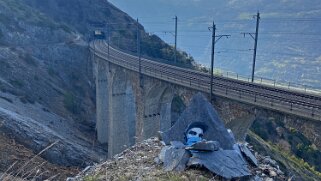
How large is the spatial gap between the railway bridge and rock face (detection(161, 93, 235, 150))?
28.3ft

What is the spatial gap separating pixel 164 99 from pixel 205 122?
22472 mm

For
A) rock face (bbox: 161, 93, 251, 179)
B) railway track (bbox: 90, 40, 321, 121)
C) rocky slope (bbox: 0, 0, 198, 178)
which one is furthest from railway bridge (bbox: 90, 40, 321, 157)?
rock face (bbox: 161, 93, 251, 179)

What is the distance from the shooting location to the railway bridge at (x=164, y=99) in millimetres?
21688

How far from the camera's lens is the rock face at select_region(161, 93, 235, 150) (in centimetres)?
1138

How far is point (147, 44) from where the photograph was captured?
8375 centimetres

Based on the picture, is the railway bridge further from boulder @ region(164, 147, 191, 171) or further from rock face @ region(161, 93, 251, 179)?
boulder @ region(164, 147, 191, 171)

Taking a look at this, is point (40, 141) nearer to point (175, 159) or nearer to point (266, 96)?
point (266, 96)

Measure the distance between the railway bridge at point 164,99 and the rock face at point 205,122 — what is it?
863cm

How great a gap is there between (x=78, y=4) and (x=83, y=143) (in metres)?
63.1

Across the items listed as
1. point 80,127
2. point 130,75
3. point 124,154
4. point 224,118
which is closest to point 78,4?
point 80,127

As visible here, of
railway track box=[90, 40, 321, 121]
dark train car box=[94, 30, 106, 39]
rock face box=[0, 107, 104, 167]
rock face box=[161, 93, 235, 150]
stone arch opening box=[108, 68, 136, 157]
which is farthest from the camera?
dark train car box=[94, 30, 106, 39]

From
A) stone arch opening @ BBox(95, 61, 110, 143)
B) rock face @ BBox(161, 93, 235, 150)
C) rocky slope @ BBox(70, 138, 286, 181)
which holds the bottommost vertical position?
stone arch opening @ BBox(95, 61, 110, 143)

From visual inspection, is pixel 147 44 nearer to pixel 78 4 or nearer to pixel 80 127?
pixel 78 4

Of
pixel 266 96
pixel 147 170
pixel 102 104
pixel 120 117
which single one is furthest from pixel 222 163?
pixel 102 104
